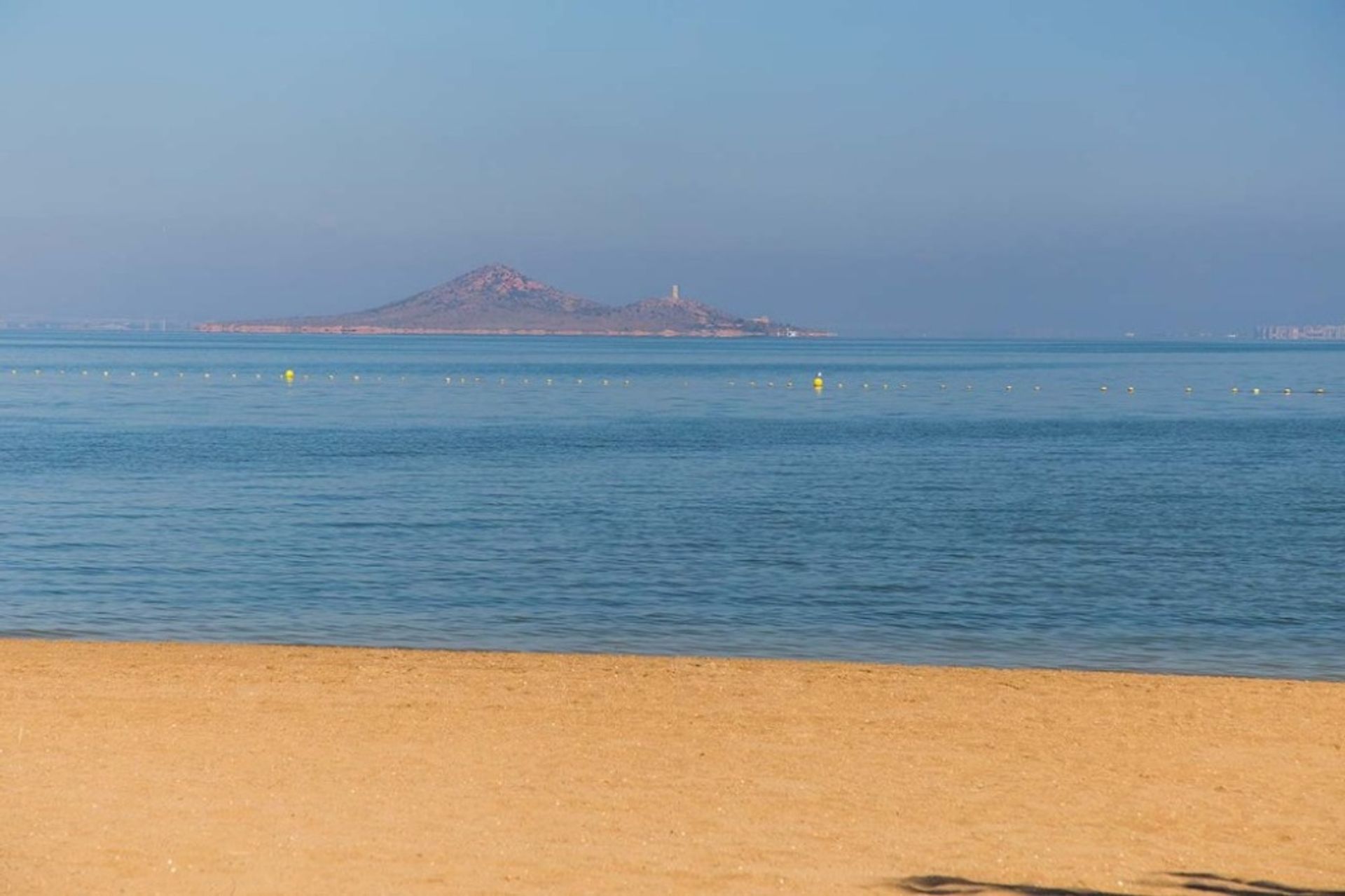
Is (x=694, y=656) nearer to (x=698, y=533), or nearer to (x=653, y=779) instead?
(x=653, y=779)

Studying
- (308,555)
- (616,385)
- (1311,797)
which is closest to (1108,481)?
(308,555)

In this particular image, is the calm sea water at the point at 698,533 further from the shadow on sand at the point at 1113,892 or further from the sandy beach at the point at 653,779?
the shadow on sand at the point at 1113,892

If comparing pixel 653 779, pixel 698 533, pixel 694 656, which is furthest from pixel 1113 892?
pixel 698 533

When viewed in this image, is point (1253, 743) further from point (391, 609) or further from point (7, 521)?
point (7, 521)

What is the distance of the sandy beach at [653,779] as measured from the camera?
9.15 meters

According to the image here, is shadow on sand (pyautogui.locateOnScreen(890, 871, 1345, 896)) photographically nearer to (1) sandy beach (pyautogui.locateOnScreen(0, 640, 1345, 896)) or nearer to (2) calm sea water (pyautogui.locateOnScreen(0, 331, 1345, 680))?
(1) sandy beach (pyautogui.locateOnScreen(0, 640, 1345, 896))

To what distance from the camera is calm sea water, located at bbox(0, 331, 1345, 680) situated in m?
20.3

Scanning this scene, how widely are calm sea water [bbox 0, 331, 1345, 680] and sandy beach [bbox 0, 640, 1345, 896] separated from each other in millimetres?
4106

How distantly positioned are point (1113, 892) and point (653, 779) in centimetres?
350

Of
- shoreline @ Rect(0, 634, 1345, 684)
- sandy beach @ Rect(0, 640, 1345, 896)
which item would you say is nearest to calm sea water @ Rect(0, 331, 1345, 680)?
shoreline @ Rect(0, 634, 1345, 684)

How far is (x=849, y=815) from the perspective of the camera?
10.4m

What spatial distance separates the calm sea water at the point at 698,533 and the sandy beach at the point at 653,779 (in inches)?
162

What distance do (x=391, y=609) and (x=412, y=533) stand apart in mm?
8738

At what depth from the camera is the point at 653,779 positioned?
37.1 ft
